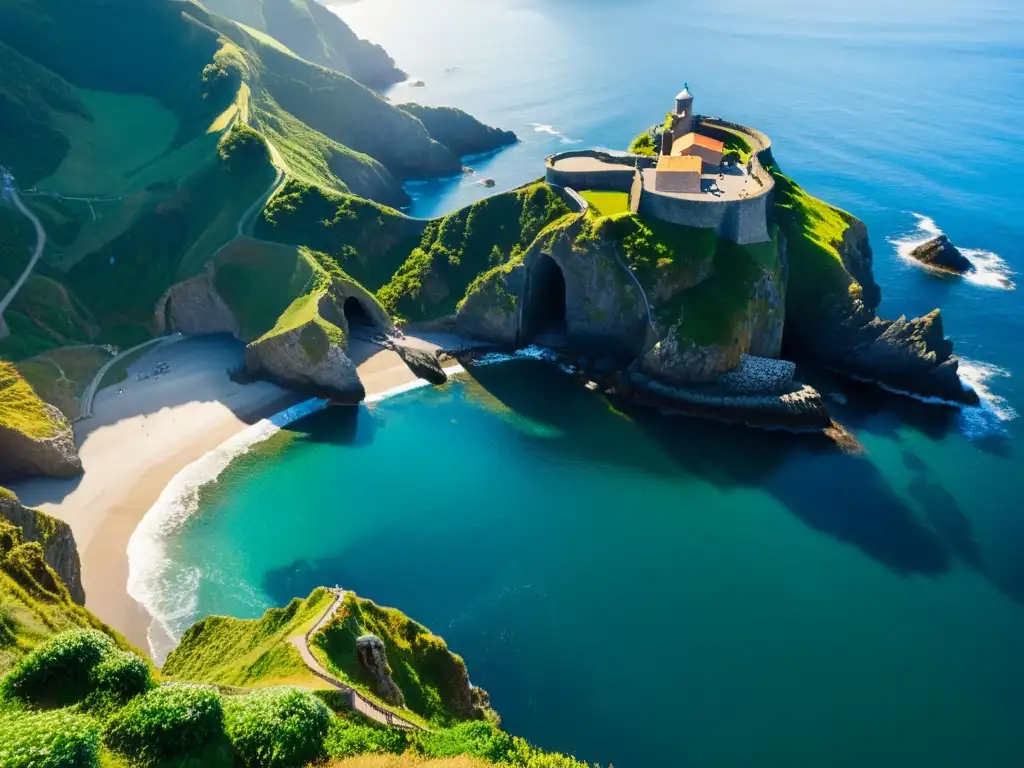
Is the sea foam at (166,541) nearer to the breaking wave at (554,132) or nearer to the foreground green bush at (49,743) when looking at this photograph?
the foreground green bush at (49,743)

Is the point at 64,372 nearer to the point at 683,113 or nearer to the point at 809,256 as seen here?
the point at 683,113

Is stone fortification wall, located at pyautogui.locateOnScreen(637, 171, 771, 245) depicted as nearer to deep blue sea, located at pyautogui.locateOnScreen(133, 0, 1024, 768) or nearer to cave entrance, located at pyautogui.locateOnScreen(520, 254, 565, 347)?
cave entrance, located at pyautogui.locateOnScreen(520, 254, 565, 347)

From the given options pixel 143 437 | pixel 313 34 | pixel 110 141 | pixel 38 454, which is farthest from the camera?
pixel 313 34

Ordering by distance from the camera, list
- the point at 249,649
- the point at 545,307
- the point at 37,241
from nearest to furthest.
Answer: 1. the point at 249,649
2. the point at 37,241
3. the point at 545,307

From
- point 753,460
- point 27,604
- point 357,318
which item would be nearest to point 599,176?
point 357,318

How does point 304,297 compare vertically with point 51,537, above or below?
below

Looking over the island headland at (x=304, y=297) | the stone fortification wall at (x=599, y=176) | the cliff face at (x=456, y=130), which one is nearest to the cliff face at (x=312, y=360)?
the island headland at (x=304, y=297)

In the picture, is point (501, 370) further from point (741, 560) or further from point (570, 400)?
point (741, 560)

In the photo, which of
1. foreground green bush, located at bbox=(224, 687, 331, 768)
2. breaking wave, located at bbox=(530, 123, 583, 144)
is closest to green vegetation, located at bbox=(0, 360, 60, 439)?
foreground green bush, located at bbox=(224, 687, 331, 768)
